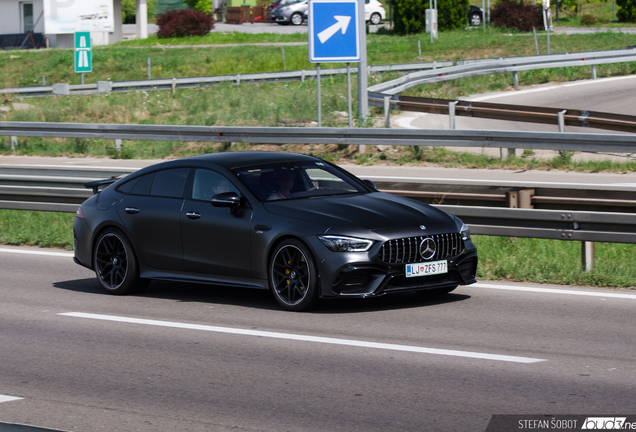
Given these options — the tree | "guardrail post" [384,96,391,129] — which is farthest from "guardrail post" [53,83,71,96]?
the tree

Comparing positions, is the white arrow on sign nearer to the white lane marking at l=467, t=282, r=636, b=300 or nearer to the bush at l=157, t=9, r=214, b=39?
the white lane marking at l=467, t=282, r=636, b=300

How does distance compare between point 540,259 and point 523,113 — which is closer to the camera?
point 540,259

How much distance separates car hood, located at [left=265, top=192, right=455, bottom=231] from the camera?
8.10m

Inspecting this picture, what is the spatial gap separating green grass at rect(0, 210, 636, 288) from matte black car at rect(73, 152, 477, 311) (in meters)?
1.31

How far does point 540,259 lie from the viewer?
10.5 meters

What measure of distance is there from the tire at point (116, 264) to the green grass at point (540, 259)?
3.38 metres

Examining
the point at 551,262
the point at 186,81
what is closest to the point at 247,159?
the point at 551,262

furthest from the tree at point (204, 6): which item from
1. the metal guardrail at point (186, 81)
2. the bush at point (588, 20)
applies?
the metal guardrail at point (186, 81)

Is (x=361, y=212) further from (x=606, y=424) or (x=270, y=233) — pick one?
(x=606, y=424)

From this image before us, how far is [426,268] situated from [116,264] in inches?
132

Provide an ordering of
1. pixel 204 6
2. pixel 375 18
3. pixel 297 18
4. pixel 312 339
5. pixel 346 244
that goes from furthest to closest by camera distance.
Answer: pixel 204 6, pixel 297 18, pixel 375 18, pixel 346 244, pixel 312 339

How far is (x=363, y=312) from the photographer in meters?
8.41

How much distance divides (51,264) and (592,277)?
20.9 feet

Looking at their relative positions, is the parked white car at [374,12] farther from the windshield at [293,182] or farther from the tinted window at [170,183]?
the windshield at [293,182]
